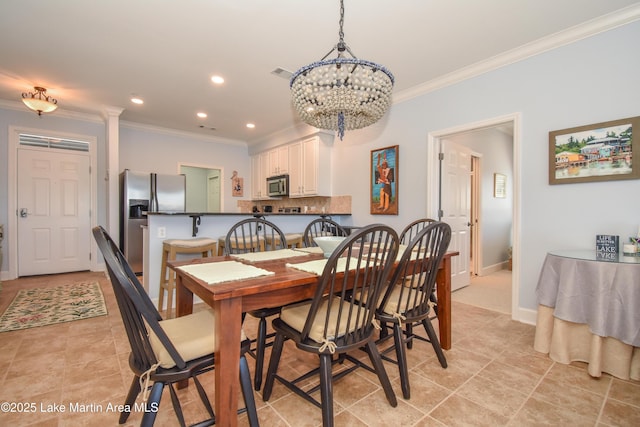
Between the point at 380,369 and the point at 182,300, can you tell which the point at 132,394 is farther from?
the point at 380,369

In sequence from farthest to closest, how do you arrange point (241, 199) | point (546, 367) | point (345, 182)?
point (241, 199)
point (345, 182)
point (546, 367)

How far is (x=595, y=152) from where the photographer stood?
7.64 ft

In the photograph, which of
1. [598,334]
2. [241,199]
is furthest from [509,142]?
[241,199]

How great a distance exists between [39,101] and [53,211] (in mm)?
1926

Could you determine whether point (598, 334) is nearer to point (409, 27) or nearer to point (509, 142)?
point (409, 27)

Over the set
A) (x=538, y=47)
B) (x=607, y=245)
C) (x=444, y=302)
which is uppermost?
(x=538, y=47)

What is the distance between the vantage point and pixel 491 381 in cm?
180

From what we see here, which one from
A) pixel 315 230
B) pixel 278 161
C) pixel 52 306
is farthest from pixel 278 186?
pixel 52 306

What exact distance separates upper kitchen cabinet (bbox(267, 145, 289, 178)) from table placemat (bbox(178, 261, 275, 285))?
380cm

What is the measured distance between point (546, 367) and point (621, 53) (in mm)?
2398

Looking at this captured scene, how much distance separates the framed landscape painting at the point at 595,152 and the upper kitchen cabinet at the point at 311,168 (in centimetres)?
292

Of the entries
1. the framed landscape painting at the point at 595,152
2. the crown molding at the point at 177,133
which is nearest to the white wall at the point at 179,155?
the crown molding at the point at 177,133

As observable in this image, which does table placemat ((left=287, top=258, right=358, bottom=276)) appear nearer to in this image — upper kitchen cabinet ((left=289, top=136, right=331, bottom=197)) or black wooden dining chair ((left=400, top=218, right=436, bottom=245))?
black wooden dining chair ((left=400, top=218, right=436, bottom=245))

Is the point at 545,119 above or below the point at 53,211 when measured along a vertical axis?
above
